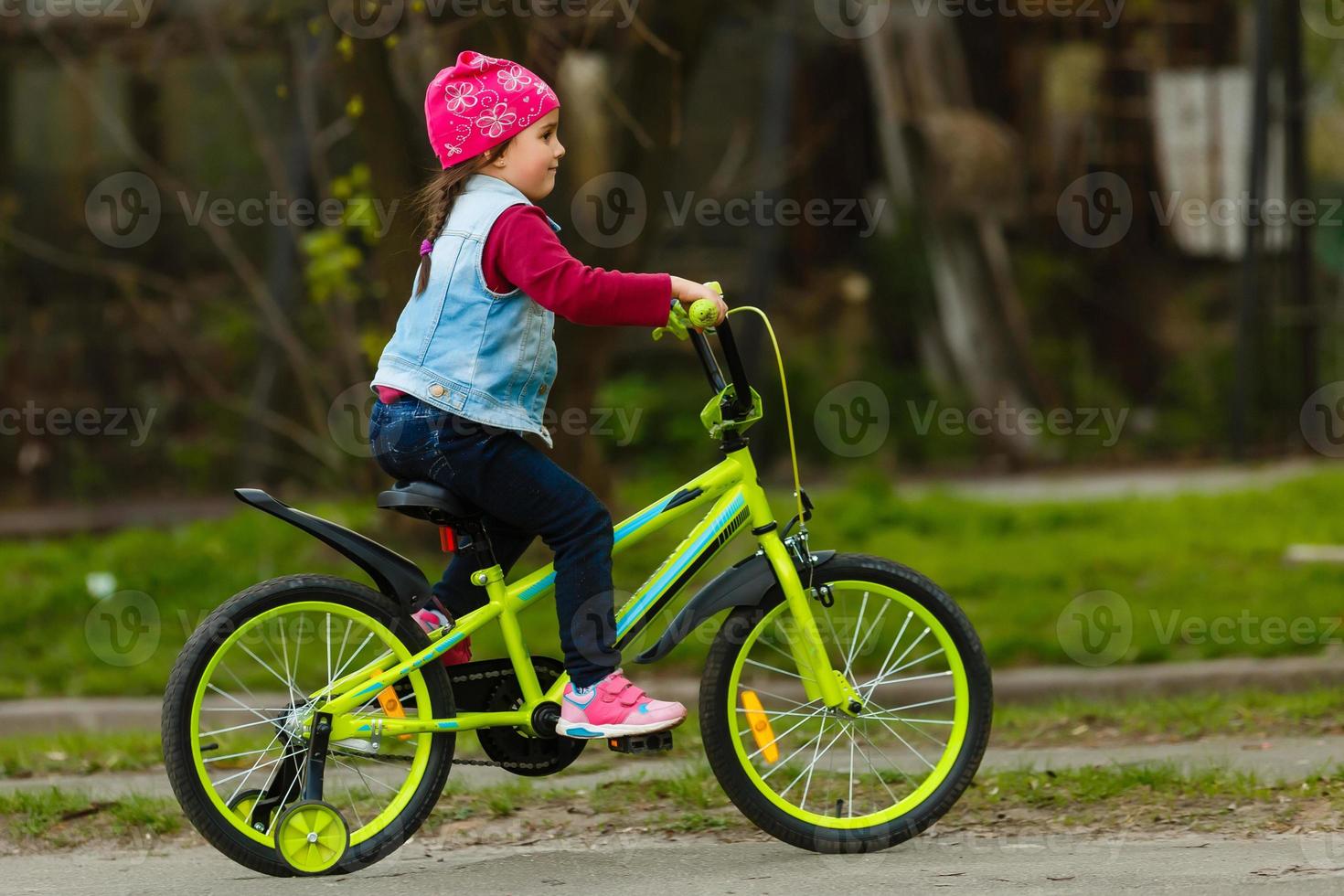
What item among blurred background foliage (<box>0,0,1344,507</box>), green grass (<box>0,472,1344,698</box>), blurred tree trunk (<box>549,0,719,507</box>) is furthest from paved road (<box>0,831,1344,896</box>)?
blurred background foliage (<box>0,0,1344,507</box>)

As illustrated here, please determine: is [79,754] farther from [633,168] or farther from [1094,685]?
[633,168]

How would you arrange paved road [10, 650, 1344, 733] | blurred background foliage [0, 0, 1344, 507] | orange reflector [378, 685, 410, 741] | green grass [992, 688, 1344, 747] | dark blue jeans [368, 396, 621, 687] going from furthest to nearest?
blurred background foliage [0, 0, 1344, 507] → paved road [10, 650, 1344, 733] → green grass [992, 688, 1344, 747] → orange reflector [378, 685, 410, 741] → dark blue jeans [368, 396, 621, 687]

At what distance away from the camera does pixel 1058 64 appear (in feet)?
40.5

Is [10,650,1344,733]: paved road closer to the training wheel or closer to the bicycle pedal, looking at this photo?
the bicycle pedal

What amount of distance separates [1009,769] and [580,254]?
12.0 ft

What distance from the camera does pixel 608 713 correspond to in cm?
417

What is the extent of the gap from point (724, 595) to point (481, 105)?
1.27 m

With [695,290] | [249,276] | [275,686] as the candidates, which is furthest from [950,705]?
[249,276]

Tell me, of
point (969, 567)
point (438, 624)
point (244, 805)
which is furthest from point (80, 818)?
point (969, 567)

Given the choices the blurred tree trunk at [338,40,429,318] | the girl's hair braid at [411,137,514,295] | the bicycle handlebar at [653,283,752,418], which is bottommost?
the bicycle handlebar at [653,283,752,418]

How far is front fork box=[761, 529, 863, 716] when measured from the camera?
14.2ft

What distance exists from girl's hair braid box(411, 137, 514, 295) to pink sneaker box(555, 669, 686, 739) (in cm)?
100

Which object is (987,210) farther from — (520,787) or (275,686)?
(520,787)

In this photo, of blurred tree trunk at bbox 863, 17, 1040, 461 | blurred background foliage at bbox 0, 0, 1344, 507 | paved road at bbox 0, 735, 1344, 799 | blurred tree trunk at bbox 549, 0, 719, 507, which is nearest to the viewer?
paved road at bbox 0, 735, 1344, 799
